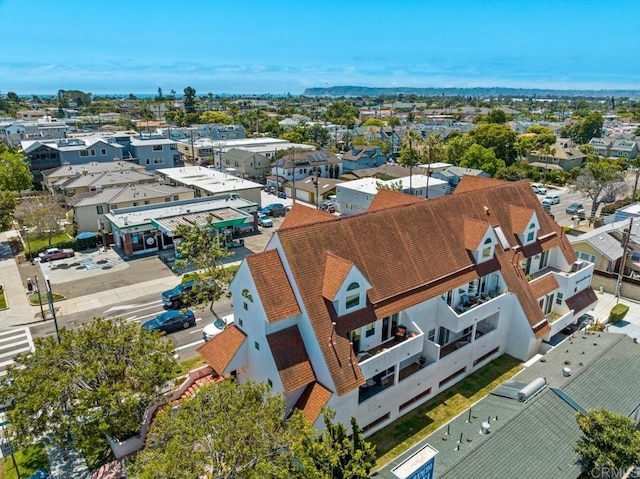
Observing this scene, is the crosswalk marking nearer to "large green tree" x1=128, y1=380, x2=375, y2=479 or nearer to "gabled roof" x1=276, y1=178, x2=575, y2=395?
"large green tree" x1=128, y1=380, x2=375, y2=479

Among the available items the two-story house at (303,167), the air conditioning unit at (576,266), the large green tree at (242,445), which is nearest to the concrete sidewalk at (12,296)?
the large green tree at (242,445)

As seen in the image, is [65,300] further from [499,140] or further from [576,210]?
[499,140]

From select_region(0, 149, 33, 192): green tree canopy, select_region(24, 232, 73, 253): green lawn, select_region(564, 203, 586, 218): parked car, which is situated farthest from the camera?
select_region(0, 149, 33, 192): green tree canopy

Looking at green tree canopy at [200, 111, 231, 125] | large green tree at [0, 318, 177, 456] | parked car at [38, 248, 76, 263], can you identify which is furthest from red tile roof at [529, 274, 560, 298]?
green tree canopy at [200, 111, 231, 125]

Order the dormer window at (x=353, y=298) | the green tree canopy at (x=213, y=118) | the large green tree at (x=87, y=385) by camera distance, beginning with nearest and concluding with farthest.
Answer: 1. the large green tree at (x=87, y=385)
2. the dormer window at (x=353, y=298)
3. the green tree canopy at (x=213, y=118)

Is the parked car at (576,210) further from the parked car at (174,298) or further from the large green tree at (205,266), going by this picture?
the parked car at (174,298)

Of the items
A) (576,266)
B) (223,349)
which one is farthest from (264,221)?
(576,266)
